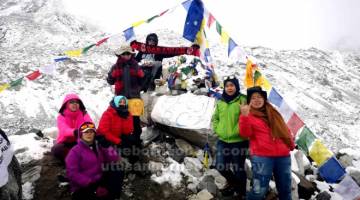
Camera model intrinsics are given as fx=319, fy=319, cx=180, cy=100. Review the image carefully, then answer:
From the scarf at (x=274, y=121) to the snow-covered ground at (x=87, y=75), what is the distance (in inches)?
→ 85.0

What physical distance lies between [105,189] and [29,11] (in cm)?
6204

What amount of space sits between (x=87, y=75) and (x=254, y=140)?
33.8m

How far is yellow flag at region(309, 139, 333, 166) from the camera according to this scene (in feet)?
14.5

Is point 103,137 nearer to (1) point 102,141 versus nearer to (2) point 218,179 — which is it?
(1) point 102,141

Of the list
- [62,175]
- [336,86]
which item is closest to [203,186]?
[62,175]

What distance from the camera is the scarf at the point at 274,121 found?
440 centimetres

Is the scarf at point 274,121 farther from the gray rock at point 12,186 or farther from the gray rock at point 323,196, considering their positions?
the gray rock at point 12,186

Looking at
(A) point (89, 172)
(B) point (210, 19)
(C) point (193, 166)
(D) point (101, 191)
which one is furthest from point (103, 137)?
(B) point (210, 19)

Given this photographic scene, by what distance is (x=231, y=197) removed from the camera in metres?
5.23

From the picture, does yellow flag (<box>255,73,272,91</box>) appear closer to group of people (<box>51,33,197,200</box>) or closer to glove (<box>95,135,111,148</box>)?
group of people (<box>51,33,197,200</box>)

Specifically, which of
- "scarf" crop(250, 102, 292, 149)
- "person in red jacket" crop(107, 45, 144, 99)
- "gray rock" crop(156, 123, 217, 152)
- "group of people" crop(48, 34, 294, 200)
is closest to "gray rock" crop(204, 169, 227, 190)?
"group of people" crop(48, 34, 294, 200)

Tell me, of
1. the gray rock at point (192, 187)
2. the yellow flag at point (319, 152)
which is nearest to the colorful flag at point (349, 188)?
the yellow flag at point (319, 152)

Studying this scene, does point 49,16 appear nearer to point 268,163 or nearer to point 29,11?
point 29,11

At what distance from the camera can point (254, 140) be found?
4.53m
